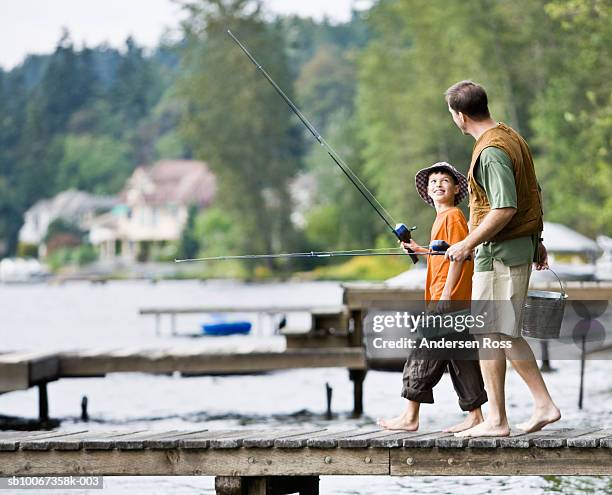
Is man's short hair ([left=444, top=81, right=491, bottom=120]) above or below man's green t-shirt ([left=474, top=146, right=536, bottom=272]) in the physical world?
above

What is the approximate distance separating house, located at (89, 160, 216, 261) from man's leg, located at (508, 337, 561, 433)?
370 ft

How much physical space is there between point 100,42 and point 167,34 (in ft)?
253

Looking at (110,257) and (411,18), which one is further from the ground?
(411,18)

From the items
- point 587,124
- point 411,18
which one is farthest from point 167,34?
point 587,124

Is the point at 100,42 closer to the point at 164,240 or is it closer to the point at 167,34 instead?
the point at 164,240

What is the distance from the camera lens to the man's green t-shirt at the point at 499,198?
710cm

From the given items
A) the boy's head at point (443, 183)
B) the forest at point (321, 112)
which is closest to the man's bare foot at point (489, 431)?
the boy's head at point (443, 183)

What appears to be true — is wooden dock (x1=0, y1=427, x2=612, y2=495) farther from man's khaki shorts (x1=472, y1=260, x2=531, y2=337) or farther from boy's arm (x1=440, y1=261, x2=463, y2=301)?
boy's arm (x1=440, y1=261, x2=463, y2=301)

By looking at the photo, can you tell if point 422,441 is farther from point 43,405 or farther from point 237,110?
point 237,110

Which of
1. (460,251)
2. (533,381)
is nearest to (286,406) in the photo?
(533,381)

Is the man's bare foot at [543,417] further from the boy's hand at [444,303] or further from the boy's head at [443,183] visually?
the boy's head at [443,183]

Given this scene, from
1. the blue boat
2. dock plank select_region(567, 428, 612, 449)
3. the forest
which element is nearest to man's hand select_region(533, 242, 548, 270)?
dock plank select_region(567, 428, 612, 449)

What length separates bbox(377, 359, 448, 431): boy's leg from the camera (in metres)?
7.84

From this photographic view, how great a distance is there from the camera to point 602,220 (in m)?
39.8
